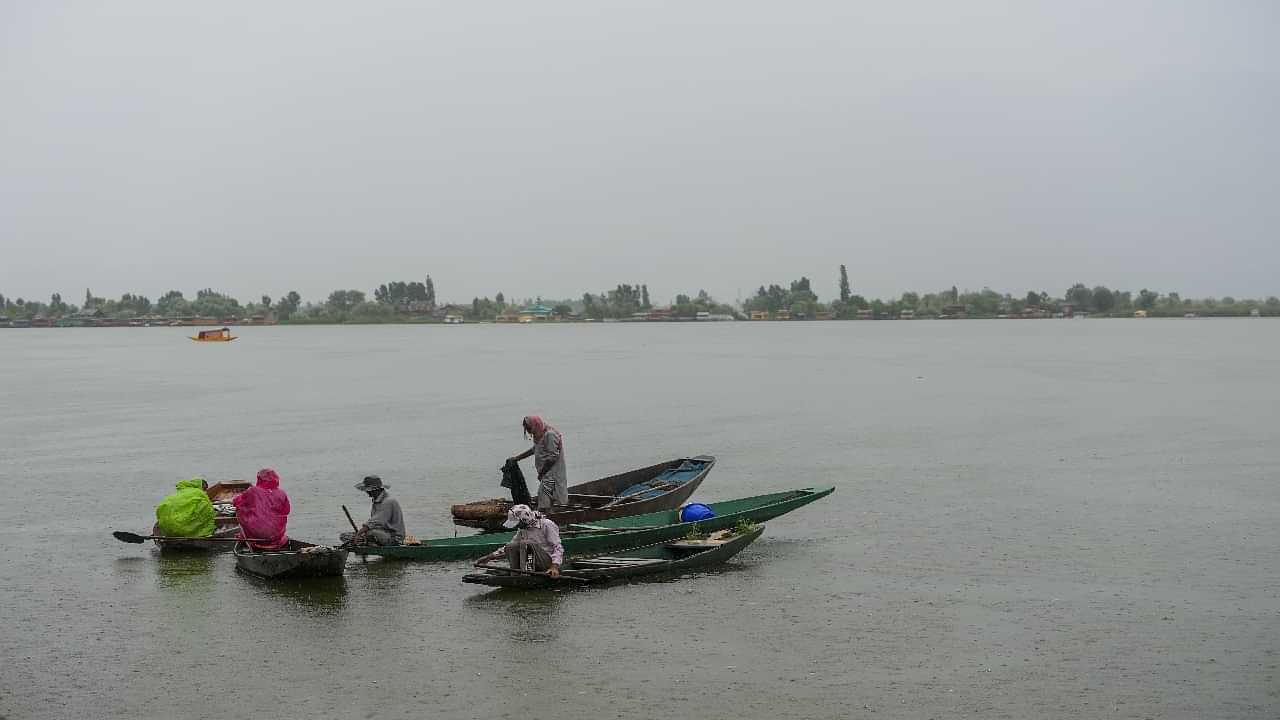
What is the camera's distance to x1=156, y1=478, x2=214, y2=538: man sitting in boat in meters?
19.6

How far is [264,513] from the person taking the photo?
17891 mm

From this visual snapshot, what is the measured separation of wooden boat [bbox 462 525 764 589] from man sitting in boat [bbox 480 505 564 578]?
0.51 feet

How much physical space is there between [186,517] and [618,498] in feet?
22.9

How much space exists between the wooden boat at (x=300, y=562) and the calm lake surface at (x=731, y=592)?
0.23 metres

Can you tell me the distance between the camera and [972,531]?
22641 mm

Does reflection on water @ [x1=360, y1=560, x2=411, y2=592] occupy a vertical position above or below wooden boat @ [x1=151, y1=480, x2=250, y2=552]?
below

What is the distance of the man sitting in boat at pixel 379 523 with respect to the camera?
18.2 metres

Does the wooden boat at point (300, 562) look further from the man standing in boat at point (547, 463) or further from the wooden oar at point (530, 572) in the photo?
the man standing in boat at point (547, 463)

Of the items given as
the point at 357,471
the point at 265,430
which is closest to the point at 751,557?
the point at 357,471

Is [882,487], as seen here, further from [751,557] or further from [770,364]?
[770,364]

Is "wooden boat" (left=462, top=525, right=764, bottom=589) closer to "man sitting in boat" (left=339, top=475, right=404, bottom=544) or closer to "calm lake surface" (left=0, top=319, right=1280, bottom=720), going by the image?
Answer: "calm lake surface" (left=0, top=319, right=1280, bottom=720)

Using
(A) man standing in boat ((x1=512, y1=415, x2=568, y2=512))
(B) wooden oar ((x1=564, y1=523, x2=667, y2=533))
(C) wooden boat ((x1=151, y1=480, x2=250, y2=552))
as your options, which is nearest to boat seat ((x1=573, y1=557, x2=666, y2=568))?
(B) wooden oar ((x1=564, y1=523, x2=667, y2=533))

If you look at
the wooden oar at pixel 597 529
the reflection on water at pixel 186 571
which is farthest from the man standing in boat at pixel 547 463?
the reflection on water at pixel 186 571

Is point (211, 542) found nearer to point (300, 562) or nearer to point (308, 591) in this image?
point (300, 562)
